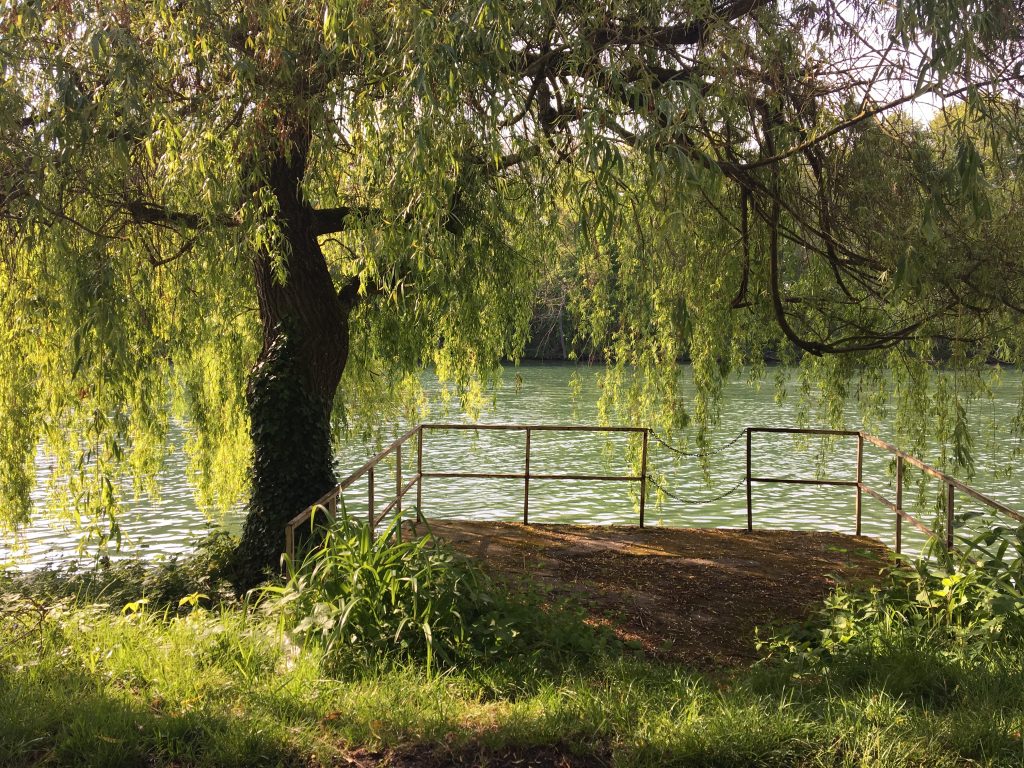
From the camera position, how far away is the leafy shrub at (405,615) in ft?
14.5

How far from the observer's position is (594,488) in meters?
16.8

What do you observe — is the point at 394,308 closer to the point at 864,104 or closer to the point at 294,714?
the point at 864,104

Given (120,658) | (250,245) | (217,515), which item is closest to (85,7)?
(250,245)

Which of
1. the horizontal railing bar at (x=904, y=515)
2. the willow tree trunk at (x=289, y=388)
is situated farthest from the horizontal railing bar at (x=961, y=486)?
the willow tree trunk at (x=289, y=388)

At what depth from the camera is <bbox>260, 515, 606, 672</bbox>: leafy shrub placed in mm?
4414

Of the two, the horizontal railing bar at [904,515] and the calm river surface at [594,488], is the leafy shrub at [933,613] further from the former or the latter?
the calm river surface at [594,488]

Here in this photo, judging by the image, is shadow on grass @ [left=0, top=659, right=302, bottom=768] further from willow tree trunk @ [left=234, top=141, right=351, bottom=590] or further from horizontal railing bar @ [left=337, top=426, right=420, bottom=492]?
willow tree trunk @ [left=234, top=141, right=351, bottom=590]

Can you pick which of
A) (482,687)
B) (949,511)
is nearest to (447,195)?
(482,687)

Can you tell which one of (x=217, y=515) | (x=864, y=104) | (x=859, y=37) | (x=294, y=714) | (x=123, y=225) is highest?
(x=859, y=37)

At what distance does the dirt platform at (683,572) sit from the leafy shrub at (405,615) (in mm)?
864

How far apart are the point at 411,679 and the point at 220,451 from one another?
5.79 meters

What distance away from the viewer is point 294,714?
3842mm

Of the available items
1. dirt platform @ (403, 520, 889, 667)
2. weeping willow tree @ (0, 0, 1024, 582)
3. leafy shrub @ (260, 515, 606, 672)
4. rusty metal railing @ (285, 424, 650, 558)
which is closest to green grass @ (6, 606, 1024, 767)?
leafy shrub @ (260, 515, 606, 672)

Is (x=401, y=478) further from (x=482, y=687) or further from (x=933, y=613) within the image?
(x=933, y=613)
